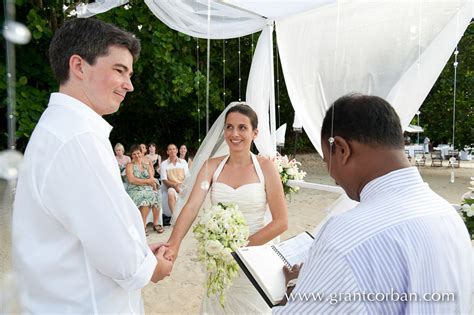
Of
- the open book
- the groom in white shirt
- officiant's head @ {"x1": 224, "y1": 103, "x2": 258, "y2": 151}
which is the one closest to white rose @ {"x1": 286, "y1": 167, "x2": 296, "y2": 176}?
officiant's head @ {"x1": 224, "y1": 103, "x2": 258, "y2": 151}

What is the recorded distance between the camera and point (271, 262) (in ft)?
5.28

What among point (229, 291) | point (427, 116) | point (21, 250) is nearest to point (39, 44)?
point (229, 291)

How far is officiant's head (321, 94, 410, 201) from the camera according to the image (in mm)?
1044

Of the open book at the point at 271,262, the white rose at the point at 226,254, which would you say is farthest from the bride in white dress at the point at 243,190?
the open book at the point at 271,262

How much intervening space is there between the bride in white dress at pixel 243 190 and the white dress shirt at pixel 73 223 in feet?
4.93

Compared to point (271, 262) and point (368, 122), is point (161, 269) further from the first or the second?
point (368, 122)

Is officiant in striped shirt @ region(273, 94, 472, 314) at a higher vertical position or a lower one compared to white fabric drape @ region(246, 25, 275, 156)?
lower

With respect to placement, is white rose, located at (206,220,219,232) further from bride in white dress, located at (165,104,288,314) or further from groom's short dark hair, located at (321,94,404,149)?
groom's short dark hair, located at (321,94,404,149)

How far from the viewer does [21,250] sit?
4.32 feet

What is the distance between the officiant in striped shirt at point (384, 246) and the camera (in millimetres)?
881

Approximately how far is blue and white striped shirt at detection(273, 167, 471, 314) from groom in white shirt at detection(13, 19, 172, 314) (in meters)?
0.63

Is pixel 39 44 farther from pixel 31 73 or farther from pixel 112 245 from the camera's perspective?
pixel 112 245

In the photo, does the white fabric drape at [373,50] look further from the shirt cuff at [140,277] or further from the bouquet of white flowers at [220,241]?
the shirt cuff at [140,277]

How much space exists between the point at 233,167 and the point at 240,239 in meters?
0.73
